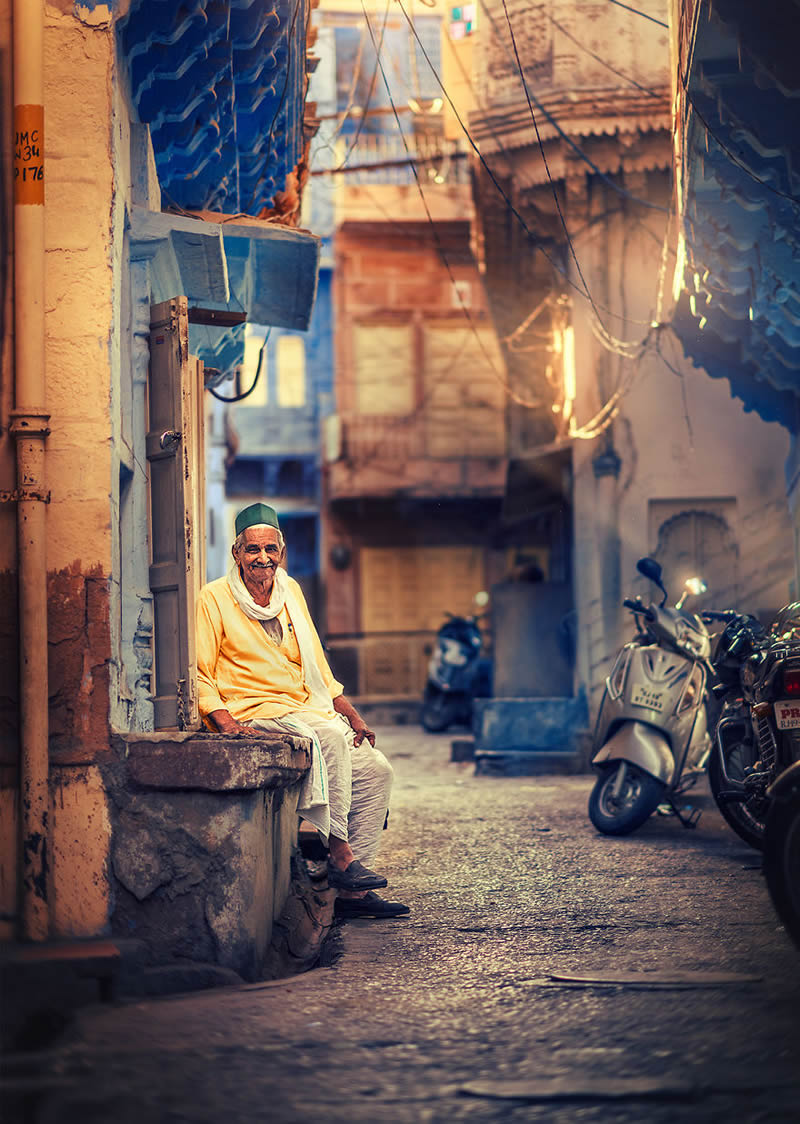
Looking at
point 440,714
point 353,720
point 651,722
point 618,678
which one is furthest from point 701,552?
point 353,720

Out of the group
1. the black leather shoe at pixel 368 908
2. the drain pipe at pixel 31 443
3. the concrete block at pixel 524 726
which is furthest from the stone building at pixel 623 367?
the drain pipe at pixel 31 443

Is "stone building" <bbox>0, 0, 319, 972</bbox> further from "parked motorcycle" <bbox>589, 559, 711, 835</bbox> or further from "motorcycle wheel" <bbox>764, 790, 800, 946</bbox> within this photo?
"parked motorcycle" <bbox>589, 559, 711, 835</bbox>

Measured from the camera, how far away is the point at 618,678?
826 centimetres

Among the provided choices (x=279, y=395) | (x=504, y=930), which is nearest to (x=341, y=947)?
(x=504, y=930)

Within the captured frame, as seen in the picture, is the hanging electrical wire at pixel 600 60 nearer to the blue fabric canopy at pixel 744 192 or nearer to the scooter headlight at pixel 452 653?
the blue fabric canopy at pixel 744 192

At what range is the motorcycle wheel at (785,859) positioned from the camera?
13.5ft

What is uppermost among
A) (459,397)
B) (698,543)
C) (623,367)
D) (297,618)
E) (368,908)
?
(459,397)

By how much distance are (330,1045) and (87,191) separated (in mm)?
3018

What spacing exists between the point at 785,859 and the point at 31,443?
2.79 metres

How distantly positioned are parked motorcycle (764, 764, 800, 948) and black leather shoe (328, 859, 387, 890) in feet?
6.29

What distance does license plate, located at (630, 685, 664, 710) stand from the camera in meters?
8.00

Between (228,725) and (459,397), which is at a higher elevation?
(459,397)

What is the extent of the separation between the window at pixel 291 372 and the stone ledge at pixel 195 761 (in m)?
22.1

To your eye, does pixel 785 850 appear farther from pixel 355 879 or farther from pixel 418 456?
pixel 418 456
